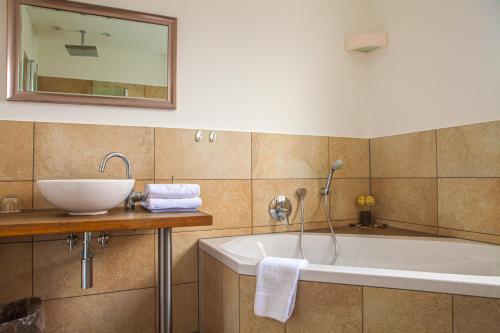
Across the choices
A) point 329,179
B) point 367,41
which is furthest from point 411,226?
point 367,41

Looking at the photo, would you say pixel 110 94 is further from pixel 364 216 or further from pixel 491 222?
pixel 491 222

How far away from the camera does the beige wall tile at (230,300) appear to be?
1.50 meters

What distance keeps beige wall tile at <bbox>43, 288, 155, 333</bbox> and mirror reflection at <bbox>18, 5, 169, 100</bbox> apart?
110cm

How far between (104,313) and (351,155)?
192 cm

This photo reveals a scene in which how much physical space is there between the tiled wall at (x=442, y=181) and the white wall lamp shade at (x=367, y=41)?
0.68 meters

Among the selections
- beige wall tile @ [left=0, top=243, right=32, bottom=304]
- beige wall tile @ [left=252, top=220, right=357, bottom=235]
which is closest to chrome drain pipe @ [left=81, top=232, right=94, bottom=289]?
beige wall tile @ [left=0, top=243, right=32, bottom=304]

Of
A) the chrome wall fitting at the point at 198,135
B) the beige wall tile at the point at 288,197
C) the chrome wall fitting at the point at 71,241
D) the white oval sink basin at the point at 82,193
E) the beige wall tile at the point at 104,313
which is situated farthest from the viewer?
the beige wall tile at the point at 288,197

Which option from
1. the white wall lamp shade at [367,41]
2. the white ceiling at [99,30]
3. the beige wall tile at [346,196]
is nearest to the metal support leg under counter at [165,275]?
the white ceiling at [99,30]

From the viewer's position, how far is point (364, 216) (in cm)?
255

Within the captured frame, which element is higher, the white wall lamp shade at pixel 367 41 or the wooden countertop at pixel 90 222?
the white wall lamp shade at pixel 367 41

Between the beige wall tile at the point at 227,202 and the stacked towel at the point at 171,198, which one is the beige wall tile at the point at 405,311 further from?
the beige wall tile at the point at 227,202

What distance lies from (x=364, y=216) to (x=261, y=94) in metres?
1.16

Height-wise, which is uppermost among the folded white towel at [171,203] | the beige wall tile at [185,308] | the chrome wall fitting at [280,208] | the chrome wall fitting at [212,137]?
the chrome wall fitting at [212,137]

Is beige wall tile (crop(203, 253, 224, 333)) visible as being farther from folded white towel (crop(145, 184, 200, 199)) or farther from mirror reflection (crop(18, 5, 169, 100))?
mirror reflection (crop(18, 5, 169, 100))
